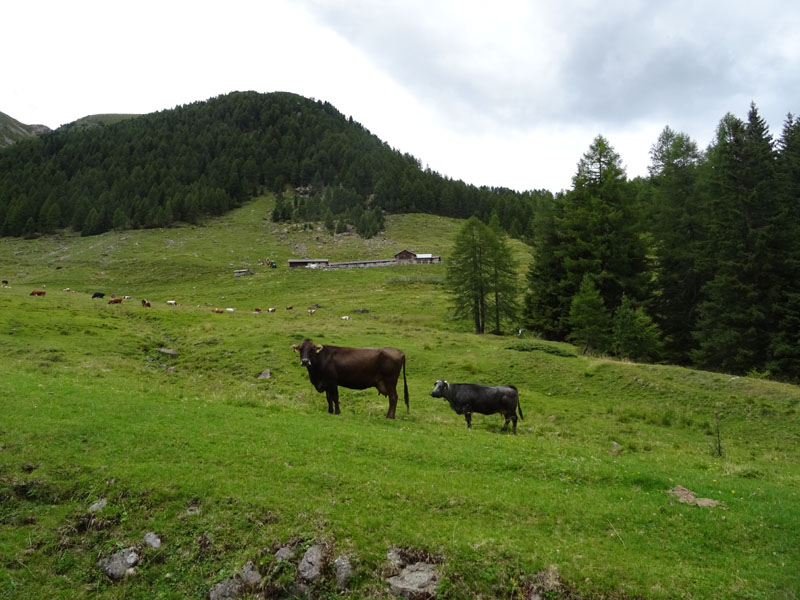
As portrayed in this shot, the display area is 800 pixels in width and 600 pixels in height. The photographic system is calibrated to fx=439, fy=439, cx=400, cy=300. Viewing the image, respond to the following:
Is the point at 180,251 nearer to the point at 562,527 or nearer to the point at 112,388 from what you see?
the point at 112,388

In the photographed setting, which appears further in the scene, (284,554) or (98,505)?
(98,505)

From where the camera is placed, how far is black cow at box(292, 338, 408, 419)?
53.3 ft

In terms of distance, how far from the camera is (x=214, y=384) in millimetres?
22172

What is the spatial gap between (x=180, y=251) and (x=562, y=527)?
11611cm

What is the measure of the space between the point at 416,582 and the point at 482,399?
10.9 meters

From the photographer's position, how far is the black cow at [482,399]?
17.4 metres

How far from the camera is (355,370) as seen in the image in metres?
16.3

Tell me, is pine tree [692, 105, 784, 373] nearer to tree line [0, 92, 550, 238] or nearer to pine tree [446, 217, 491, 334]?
pine tree [446, 217, 491, 334]

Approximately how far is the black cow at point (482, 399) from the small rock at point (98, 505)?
37.3 ft

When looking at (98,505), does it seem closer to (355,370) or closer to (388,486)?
(388,486)

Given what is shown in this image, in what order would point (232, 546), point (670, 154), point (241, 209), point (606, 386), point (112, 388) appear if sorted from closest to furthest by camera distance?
point (232, 546) → point (112, 388) → point (606, 386) → point (670, 154) → point (241, 209)

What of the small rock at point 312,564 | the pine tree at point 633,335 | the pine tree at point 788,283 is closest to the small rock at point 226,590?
the small rock at point 312,564

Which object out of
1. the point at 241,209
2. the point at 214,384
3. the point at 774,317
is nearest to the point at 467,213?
the point at 241,209

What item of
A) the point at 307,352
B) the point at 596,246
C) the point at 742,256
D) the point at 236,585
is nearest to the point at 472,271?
the point at 596,246
